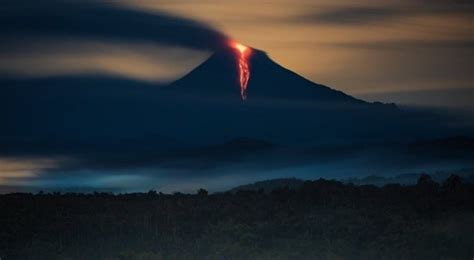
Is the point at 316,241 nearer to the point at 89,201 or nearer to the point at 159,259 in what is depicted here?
the point at 159,259

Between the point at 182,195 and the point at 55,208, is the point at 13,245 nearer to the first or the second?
the point at 55,208

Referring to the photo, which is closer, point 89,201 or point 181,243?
point 181,243

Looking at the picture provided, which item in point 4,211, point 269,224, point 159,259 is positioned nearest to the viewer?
point 159,259

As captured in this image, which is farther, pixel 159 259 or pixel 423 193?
pixel 423 193

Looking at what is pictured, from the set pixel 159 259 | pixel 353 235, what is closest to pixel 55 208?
pixel 159 259

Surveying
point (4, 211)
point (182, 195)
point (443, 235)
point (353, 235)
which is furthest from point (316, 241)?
point (4, 211)

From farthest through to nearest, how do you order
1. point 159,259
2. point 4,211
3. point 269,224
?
1. point 4,211
2. point 269,224
3. point 159,259
